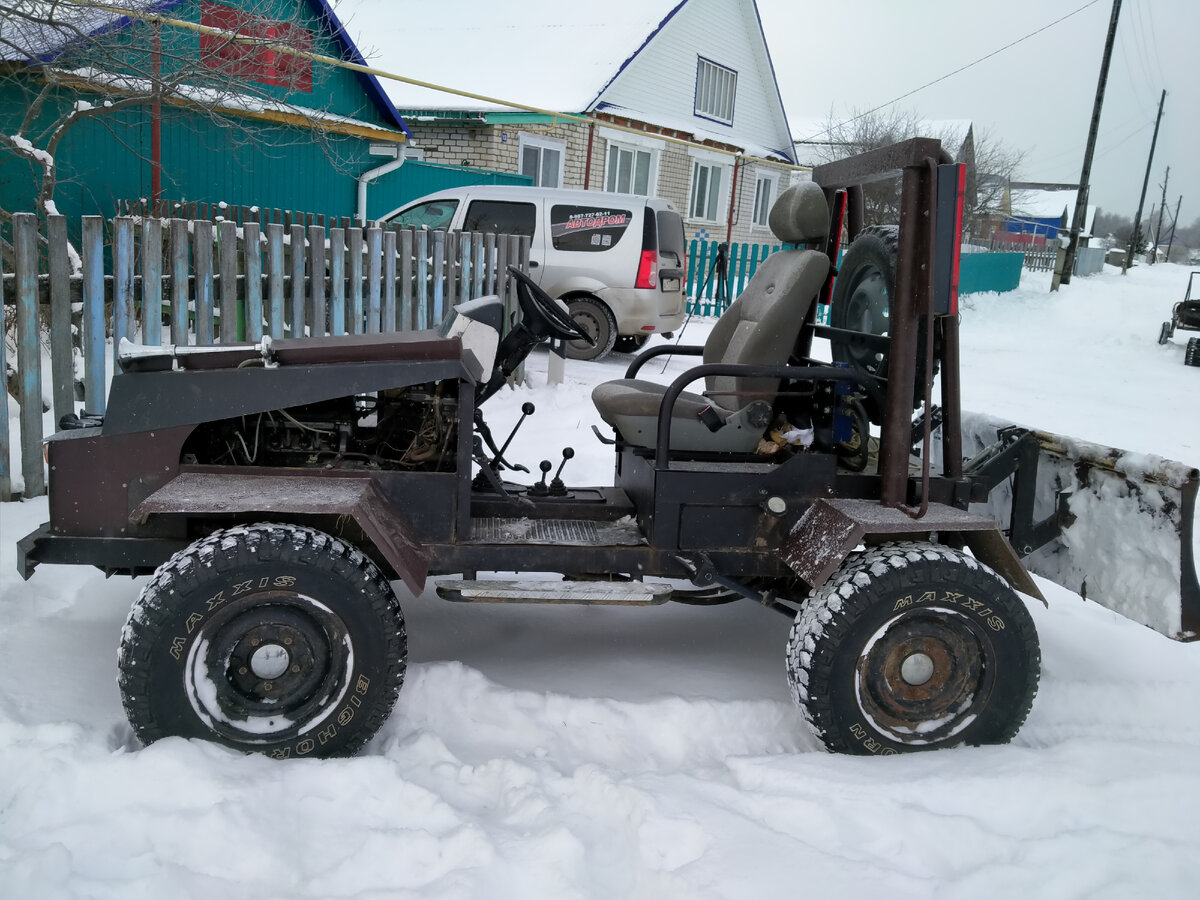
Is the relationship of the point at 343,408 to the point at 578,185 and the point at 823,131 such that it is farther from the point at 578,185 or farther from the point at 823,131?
the point at 823,131

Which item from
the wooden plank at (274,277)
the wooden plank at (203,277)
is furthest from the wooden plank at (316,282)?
the wooden plank at (203,277)

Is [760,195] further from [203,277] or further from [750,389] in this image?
[750,389]

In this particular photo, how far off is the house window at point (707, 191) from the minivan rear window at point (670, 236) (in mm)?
12399

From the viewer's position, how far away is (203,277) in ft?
18.5

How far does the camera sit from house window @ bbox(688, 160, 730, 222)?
24.2 meters

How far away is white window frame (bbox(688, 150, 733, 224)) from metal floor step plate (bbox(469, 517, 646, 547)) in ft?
69.7

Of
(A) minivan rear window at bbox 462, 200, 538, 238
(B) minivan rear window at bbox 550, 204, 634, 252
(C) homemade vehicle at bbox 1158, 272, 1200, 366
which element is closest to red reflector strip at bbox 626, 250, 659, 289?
(B) minivan rear window at bbox 550, 204, 634, 252

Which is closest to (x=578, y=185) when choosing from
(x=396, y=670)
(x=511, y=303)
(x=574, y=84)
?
(x=574, y=84)

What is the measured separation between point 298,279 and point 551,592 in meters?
3.86

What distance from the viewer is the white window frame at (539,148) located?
1908cm

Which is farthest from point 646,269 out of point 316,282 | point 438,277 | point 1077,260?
point 1077,260

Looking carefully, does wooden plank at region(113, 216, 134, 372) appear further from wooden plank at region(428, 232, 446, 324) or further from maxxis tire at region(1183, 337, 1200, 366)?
maxxis tire at region(1183, 337, 1200, 366)

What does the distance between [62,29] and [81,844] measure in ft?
26.1

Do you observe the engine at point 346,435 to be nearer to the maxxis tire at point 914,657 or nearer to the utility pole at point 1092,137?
the maxxis tire at point 914,657
